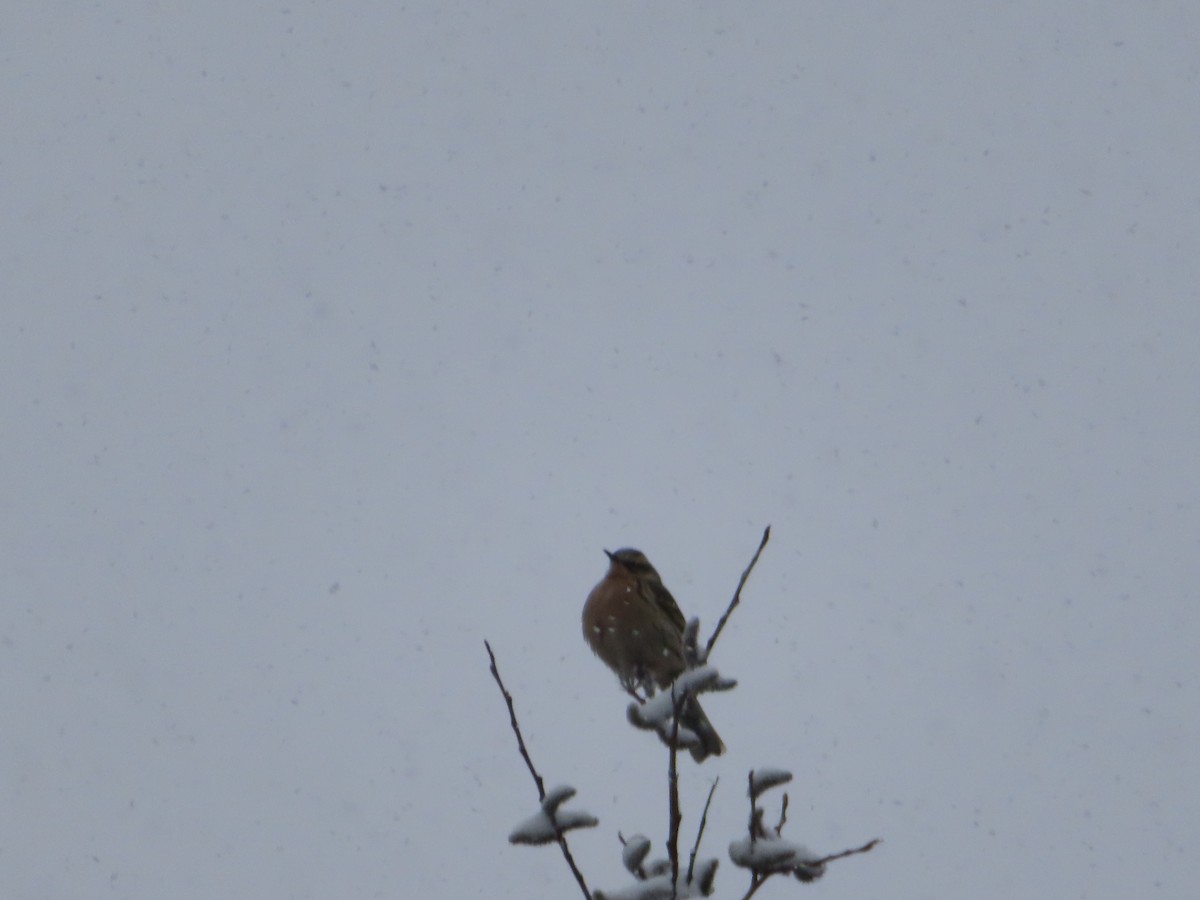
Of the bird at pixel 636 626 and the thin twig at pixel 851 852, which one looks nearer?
the thin twig at pixel 851 852

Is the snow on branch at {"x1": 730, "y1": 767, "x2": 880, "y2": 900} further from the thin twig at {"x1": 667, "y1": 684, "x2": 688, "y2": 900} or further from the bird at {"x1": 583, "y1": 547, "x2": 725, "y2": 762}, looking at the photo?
the bird at {"x1": 583, "y1": 547, "x2": 725, "y2": 762}

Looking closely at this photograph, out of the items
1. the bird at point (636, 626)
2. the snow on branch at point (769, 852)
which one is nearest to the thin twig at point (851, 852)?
the snow on branch at point (769, 852)

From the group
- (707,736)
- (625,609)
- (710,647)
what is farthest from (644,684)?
(710,647)

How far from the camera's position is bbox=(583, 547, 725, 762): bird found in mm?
5848

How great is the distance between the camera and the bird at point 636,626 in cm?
585

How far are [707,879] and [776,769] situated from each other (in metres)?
0.28

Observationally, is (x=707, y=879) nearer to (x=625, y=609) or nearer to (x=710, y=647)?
(x=710, y=647)

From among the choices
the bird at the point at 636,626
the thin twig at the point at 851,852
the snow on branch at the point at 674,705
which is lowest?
the thin twig at the point at 851,852

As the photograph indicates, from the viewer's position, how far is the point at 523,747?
8.79 ft

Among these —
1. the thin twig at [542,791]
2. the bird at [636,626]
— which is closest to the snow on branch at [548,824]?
the thin twig at [542,791]

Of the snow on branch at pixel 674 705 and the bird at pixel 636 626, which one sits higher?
the bird at pixel 636 626

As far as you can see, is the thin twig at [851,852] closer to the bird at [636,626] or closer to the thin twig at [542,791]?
the thin twig at [542,791]

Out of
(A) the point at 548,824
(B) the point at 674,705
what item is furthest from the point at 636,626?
(A) the point at 548,824

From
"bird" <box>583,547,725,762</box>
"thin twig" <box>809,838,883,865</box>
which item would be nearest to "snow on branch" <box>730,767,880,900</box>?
"thin twig" <box>809,838,883,865</box>
